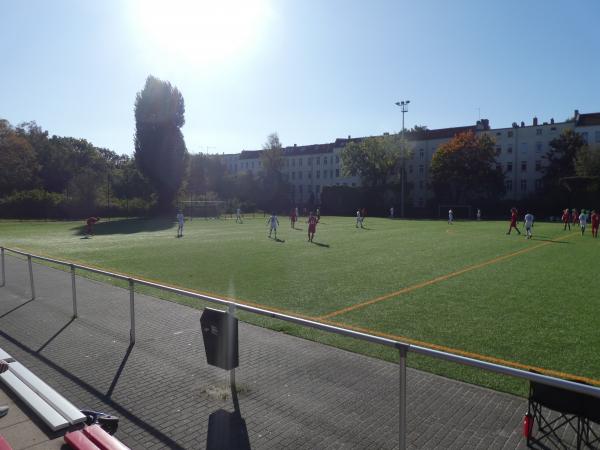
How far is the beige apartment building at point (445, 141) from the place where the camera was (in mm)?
73625

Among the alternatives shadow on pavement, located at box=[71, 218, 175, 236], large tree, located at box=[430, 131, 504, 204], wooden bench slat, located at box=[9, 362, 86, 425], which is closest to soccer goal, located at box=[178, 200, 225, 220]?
shadow on pavement, located at box=[71, 218, 175, 236]

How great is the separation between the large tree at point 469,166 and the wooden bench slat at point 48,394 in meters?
69.9

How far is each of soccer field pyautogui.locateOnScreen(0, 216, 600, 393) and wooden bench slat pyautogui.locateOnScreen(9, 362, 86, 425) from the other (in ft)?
12.2

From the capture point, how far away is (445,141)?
268ft

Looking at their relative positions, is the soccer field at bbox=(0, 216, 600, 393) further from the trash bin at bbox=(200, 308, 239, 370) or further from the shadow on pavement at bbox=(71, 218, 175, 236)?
the shadow on pavement at bbox=(71, 218, 175, 236)

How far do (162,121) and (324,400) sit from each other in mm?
57605

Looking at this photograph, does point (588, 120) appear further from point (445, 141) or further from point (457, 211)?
point (457, 211)

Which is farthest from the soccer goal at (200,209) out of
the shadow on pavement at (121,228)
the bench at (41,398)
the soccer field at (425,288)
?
the bench at (41,398)

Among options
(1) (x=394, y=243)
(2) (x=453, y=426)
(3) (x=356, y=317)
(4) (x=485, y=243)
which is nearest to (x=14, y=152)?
(1) (x=394, y=243)

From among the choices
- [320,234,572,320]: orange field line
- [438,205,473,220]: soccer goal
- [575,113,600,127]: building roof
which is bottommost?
[438,205,473,220]: soccer goal

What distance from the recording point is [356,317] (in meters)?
8.77

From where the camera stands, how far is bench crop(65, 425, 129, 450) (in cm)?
Result: 395

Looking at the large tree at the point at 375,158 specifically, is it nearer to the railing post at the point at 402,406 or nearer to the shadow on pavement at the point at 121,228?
the shadow on pavement at the point at 121,228

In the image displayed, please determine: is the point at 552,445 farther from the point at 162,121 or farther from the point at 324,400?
the point at 162,121
